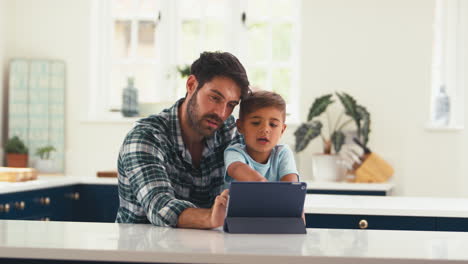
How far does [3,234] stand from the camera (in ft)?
5.49

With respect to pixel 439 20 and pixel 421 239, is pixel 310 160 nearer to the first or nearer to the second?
pixel 439 20

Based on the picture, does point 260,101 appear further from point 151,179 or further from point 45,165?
point 45,165

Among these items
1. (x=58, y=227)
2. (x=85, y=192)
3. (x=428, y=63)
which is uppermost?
(x=428, y=63)

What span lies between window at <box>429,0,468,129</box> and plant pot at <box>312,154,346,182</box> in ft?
2.97

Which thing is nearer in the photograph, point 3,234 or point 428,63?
point 3,234

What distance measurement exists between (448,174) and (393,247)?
13.3 feet

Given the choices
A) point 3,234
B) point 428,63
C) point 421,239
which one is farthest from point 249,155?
point 428,63

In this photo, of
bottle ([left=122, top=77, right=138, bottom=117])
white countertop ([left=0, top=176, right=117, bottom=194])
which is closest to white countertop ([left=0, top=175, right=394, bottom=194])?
white countertop ([left=0, top=176, right=117, bottom=194])

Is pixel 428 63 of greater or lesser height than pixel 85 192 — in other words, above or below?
above

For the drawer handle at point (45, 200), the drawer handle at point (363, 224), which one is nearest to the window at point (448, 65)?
the drawer handle at point (363, 224)

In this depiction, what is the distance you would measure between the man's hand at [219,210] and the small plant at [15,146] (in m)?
3.99

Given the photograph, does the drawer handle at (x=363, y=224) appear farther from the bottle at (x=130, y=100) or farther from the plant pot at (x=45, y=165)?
the plant pot at (x=45, y=165)

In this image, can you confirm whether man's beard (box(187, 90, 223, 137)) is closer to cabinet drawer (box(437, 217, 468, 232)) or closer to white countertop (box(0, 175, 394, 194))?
cabinet drawer (box(437, 217, 468, 232))

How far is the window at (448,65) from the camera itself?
547cm
